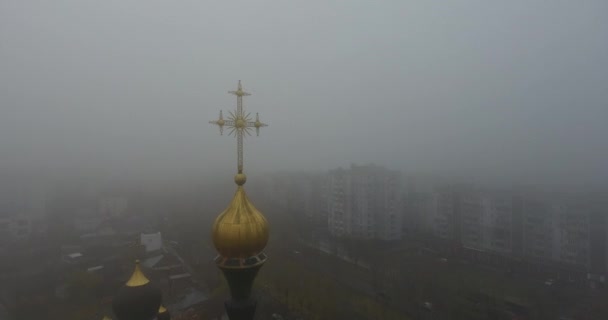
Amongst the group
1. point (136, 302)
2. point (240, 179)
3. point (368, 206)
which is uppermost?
point (240, 179)

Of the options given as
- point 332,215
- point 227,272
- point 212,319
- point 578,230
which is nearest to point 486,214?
point 578,230

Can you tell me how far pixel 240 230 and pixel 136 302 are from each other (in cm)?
317

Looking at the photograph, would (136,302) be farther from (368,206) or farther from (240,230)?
(368,206)

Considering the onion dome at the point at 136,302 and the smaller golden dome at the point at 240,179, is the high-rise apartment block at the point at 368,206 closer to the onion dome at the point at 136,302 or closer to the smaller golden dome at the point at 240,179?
the onion dome at the point at 136,302

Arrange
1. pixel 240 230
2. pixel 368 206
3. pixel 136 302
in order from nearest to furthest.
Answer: pixel 240 230
pixel 136 302
pixel 368 206

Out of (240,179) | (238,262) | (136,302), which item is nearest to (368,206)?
(136,302)

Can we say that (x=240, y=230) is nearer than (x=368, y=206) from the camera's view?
Yes

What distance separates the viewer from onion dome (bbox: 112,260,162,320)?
5559mm

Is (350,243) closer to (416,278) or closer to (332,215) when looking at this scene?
(332,215)

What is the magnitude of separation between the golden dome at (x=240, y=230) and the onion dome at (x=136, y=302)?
284 centimetres

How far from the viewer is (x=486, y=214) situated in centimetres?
2219

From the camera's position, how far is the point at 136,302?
5.56 meters

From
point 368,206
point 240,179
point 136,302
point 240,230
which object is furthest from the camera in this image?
point 368,206

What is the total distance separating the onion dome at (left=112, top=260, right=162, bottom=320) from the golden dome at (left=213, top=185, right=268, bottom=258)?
284 cm
